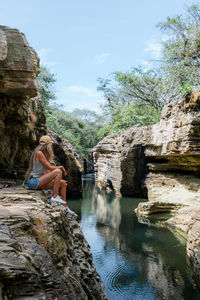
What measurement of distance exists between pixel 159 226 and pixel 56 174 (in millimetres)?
7089

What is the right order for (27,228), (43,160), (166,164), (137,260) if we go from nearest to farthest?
(27,228)
(43,160)
(137,260)
(166,164)

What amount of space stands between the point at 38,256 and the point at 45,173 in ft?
7.02

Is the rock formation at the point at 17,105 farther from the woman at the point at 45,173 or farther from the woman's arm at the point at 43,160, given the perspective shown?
the woman's arm at the point at 43,160

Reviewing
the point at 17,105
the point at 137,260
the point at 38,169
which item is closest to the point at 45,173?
the point at 38,169

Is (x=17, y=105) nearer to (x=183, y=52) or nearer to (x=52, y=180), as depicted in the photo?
(x=52, y=180)

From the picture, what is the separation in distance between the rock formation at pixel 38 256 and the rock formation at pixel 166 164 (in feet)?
11.4

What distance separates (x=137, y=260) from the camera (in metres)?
7.00

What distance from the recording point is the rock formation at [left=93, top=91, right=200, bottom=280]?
11039 millimetres

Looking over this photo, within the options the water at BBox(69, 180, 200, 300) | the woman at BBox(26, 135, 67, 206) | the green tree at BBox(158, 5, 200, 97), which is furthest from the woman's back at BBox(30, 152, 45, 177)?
the green tree at BBox(158, 5, 200, 97)

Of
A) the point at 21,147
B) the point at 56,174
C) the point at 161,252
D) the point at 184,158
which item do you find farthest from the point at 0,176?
the point at 184,158

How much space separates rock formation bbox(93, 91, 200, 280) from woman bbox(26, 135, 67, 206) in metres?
3.78

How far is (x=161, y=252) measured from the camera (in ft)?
25.1

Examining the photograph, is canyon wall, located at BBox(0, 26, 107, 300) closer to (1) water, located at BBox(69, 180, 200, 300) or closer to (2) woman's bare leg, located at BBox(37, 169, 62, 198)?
(2) woman's bare leg, located at BBox(37, 169, 62, 198)

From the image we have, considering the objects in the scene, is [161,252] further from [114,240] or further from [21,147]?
[21,147]
